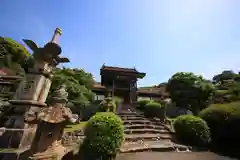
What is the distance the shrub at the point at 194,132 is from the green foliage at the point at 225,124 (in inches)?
42.3

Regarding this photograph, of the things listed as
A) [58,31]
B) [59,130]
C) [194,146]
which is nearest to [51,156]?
[59,130]

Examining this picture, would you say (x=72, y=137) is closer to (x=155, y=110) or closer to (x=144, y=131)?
(x=144, y=131)

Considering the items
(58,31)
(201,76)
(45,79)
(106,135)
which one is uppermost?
(201,76)

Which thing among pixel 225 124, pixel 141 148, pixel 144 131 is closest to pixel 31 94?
pixel 141 148

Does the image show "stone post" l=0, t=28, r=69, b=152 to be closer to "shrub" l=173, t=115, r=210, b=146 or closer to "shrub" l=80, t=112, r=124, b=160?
"shrub" l=80, t=112, r=124, b=160

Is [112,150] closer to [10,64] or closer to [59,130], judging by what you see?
[59,130]

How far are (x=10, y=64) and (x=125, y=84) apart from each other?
57.7 ft

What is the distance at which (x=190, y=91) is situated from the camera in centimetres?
2152

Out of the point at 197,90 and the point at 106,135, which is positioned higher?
the point at 197,90

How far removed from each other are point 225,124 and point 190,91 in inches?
507

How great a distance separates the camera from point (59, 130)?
376cm

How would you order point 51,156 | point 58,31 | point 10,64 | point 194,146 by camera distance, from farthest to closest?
1. point 10,64
2. point 194,146
3. point 58,31
4. point 51,156

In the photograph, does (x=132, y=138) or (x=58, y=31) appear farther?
(x=132, y=138)

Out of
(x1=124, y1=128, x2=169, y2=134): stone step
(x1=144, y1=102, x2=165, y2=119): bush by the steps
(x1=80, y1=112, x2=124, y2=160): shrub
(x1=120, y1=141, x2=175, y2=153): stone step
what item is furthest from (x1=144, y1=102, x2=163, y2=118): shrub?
(x1=80, y1=112, x2=124, y2=160): shrub
